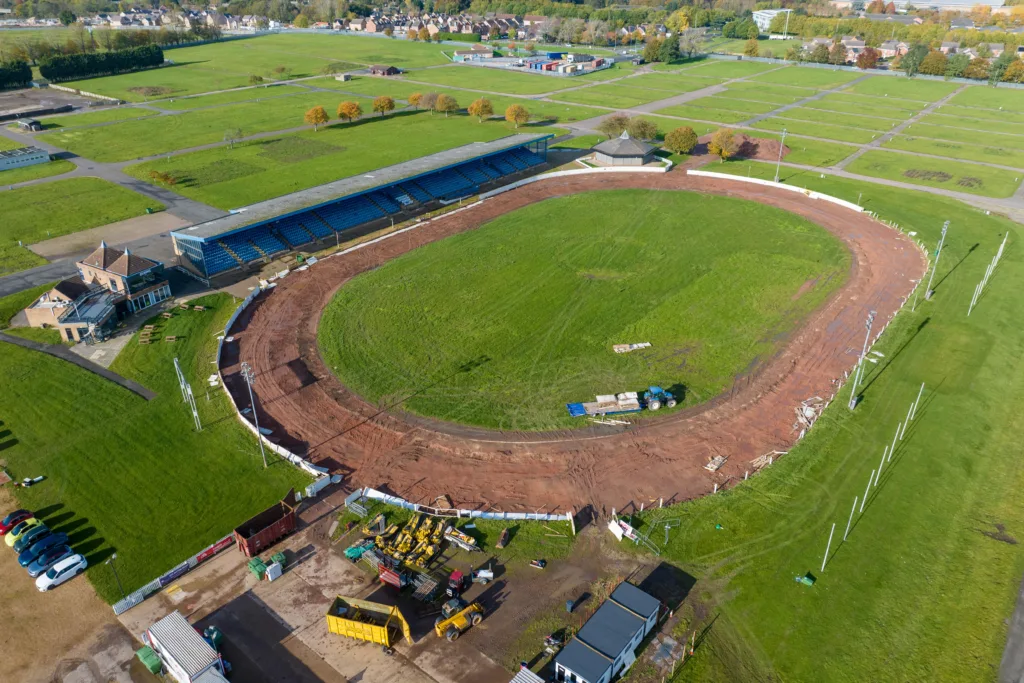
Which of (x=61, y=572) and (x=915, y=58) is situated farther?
(x=915, y=58)

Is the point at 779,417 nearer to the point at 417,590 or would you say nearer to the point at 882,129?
the point at 417,590

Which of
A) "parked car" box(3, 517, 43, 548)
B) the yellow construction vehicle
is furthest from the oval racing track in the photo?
"parked car" box(3, 517, 43, 548)

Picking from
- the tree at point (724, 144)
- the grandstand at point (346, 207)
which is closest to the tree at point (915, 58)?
Answer: the tree at point (724, 144)

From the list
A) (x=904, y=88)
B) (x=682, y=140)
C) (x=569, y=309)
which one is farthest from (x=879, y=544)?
(x=904, y=88)

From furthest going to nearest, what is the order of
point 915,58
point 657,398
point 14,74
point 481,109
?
point 915,58 → point 14,74 → point 481,109 → point 657,398

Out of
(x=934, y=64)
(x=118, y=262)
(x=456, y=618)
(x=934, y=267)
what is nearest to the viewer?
(x=456, y=618)

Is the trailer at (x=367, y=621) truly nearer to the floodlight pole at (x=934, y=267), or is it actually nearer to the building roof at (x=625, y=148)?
the floodlight pole at (x=934, y=267)

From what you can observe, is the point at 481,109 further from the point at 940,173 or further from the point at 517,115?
the point at 940,173
